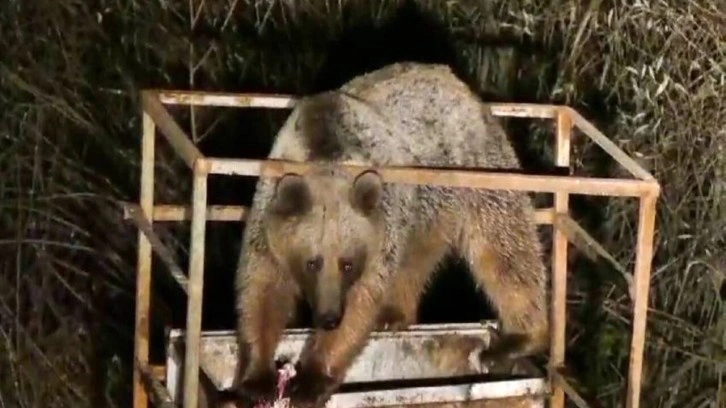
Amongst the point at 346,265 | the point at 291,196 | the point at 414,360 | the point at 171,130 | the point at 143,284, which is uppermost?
the point at 171,130

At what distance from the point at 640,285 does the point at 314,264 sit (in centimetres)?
65

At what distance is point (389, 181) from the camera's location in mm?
2713

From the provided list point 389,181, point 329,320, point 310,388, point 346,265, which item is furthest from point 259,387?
point 389,181

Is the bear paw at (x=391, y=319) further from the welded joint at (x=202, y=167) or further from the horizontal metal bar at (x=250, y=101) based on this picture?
the welded joint at (x=202, y=167)

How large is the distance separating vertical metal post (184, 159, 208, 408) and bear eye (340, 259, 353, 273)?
39 centimetres

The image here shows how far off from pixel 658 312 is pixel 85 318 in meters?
1.65

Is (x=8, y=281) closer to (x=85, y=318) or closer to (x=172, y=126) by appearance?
(x=85, y=318)

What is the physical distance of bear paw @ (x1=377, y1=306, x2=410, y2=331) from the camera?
3.52m

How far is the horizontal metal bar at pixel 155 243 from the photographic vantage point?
9.62ft

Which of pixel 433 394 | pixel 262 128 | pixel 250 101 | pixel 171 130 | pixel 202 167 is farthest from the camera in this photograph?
pixel 262 128

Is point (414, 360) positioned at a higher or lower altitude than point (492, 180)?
lower

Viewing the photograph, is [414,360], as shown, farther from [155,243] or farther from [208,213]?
[155,243]

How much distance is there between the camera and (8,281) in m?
4.27

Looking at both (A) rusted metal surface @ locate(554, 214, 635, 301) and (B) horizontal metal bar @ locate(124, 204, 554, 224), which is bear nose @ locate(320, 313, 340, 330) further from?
(A) rusted metal surface @ locate(554, 214, 635, 301)
